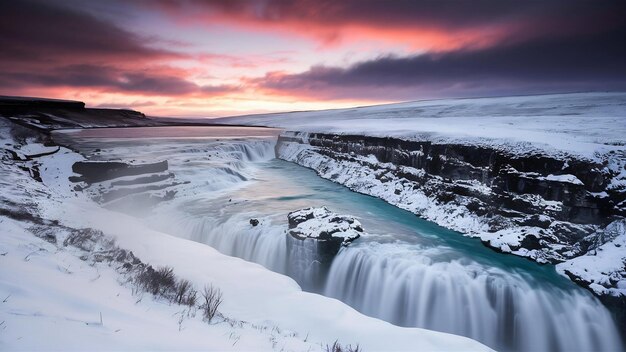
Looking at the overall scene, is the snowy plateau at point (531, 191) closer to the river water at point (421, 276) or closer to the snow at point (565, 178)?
the snow at point (565, 178)

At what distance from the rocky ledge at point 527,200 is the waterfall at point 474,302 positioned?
5.40 ft

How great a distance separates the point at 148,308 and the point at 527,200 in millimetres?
17810

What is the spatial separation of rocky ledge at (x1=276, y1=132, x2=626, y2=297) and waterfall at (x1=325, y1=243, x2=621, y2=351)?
64.8 inches

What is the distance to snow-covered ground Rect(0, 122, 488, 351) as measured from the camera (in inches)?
159

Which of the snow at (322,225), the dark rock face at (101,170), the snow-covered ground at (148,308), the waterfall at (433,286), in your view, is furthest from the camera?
the dark rock face at (101,170)

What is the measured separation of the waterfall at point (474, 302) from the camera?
10.2 metres

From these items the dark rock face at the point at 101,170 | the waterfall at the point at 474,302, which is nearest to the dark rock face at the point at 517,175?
the waterfall at the point at 474,302

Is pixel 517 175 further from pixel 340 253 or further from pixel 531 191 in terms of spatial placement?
pixel 340 253

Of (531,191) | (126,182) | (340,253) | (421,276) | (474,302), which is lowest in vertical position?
(474,302)

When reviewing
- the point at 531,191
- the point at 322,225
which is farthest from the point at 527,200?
the point at 322,225

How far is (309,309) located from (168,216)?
1507 cm

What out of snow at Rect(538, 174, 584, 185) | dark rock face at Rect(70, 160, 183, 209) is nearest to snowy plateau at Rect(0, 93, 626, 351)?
snow at Rect(538, 174, 584, 185)

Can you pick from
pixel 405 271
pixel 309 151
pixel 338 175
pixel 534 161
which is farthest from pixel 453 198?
pixel 309 151

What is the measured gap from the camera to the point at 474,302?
11.3 metres
